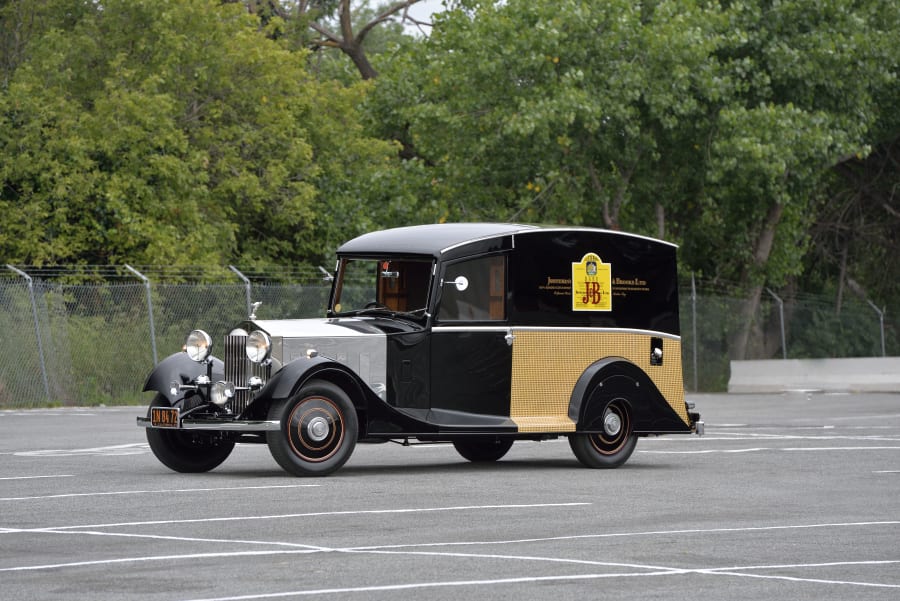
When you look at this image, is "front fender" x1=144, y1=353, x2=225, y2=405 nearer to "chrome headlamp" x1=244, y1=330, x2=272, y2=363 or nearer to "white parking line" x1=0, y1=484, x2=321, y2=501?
"chrome headlamp" x1=244, y1=330, x2=272, y2=363

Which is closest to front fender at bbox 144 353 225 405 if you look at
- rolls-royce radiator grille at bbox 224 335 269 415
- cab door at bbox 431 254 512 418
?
rolls-royce radiator grille at bbox 224 335 269 415

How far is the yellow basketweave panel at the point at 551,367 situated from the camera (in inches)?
602

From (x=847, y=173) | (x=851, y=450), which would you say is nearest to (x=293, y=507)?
(x=851, y=450)

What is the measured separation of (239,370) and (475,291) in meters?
2.29

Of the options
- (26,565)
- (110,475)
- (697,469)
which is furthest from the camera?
(697,469)

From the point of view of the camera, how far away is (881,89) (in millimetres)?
36656

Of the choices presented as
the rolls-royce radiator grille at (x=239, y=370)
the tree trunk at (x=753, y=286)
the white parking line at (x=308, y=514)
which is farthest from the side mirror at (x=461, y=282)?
the tree trunk at (x=753, y=286)

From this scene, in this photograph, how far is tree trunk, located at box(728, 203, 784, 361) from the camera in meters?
37.8

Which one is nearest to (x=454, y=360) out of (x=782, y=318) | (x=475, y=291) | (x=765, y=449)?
(x=475, y=291)

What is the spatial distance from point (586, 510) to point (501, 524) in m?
1.13

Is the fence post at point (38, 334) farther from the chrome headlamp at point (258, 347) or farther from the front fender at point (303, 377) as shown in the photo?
the front fender at point (303, 377)

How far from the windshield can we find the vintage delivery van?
0.02 metres

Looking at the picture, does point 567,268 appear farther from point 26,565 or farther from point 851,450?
point 26,565

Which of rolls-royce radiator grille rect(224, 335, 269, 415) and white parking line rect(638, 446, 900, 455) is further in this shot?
white parking line rect(638, 446, 900, 455)
